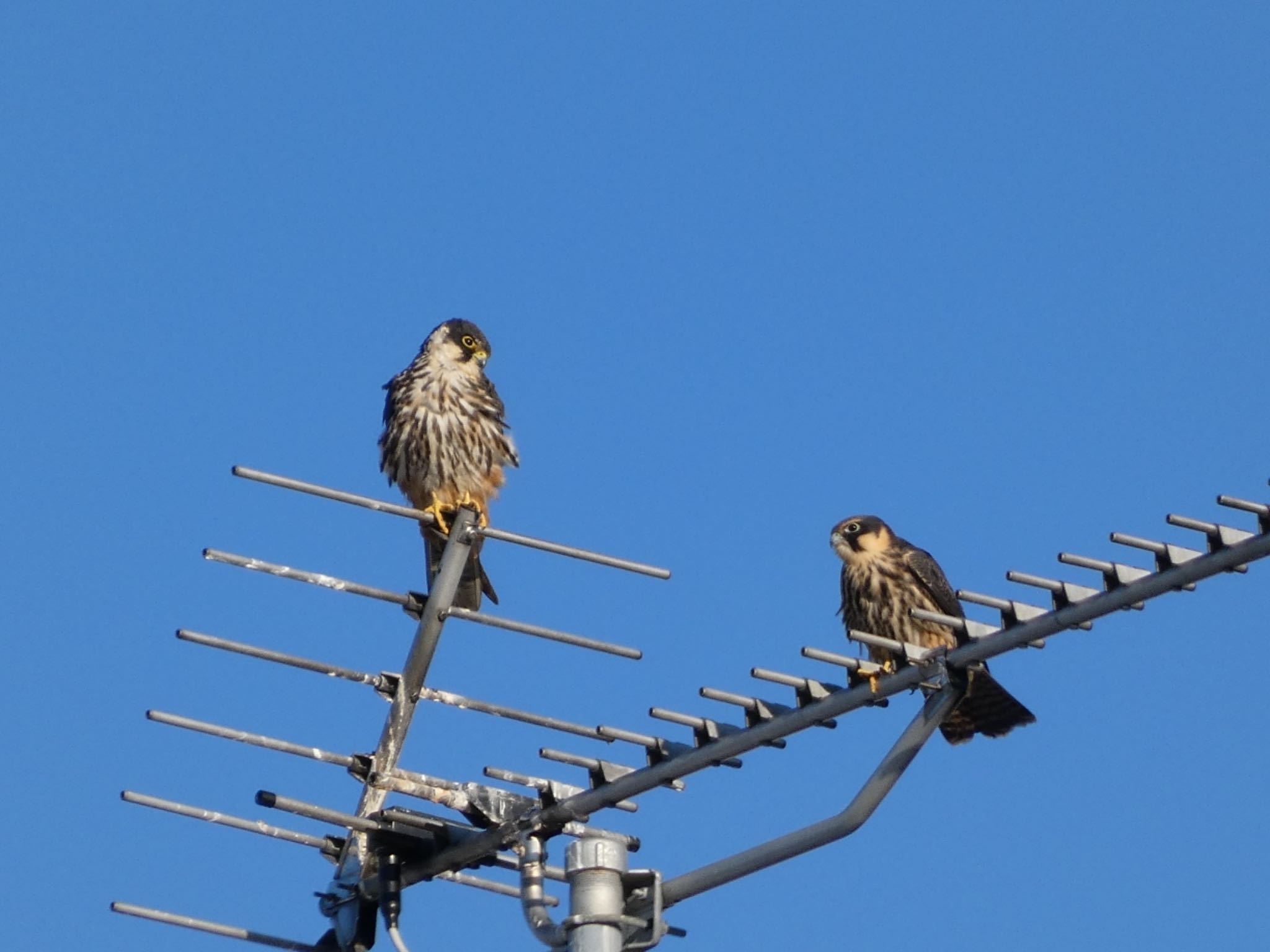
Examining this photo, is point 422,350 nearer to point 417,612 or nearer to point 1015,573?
point 417,612

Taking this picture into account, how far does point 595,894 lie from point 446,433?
6115 millimetres

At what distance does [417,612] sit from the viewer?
6883 millimetres

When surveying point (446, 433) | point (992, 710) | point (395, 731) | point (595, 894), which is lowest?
point (595, 894)

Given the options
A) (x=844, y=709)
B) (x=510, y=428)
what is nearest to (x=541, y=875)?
(x=844, y=709)

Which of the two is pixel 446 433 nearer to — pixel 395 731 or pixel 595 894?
pixel 395 731

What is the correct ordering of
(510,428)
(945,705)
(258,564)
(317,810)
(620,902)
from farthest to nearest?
(510,428), (258,564), (317,810), (945,705), (620,902)

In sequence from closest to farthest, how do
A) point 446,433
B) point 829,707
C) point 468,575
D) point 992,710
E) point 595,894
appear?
point 595,894
point 829,707
point 992,710
point 468,575
point 446,433

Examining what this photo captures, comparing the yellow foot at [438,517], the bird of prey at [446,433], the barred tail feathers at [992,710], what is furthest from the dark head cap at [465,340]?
the barred tail feathers at [992,710]

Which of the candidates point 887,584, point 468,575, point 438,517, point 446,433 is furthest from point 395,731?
point 446,433

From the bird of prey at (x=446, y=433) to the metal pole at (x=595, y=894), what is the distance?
5611mm

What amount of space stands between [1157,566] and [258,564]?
3001mm

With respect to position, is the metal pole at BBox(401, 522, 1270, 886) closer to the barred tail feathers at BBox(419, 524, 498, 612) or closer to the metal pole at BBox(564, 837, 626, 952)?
the metal pole at BBox(564, 837, 626, 952)

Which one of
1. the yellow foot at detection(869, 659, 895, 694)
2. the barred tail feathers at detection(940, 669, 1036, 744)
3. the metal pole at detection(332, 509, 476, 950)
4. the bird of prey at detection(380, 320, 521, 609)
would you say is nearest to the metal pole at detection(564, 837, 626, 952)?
the yellow foot at detection(869, 659, 895, 694)

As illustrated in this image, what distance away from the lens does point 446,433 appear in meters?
11.1
